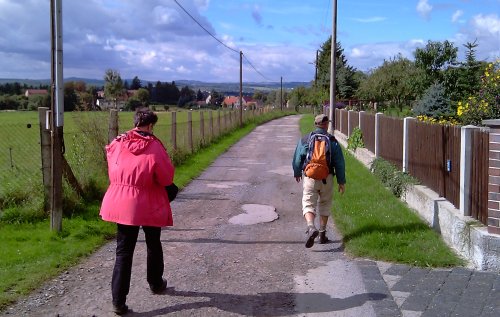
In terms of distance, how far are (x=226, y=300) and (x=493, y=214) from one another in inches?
108

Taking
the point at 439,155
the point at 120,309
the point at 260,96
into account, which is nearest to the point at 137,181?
the point at 120,309

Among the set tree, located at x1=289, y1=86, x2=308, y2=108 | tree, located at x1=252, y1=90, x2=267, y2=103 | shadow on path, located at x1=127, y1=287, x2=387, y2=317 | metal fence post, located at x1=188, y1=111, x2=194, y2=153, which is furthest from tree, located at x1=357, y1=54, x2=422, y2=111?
tree, located at x1=252, y1=90, x2=267, y2=103

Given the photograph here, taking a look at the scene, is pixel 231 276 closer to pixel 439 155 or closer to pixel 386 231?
pixel 386 231

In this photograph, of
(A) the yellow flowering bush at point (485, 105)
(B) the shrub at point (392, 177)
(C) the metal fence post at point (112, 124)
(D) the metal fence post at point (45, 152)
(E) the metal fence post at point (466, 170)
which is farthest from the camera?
(A) the yellow flowering bush at point (485, 105)

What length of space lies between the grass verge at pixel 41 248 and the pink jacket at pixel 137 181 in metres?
1.32

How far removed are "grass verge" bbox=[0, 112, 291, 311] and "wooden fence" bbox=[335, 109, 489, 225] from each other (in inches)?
173

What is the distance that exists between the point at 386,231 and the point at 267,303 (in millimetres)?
2692

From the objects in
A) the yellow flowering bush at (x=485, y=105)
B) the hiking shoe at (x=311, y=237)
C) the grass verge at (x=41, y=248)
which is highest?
the yellow flowering bush at (x=485, y=105)

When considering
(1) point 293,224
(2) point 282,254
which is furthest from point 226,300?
(1) point 293,224

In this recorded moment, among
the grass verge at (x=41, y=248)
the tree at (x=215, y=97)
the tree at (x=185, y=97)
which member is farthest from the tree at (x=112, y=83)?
the tree at (x=215, y=97)

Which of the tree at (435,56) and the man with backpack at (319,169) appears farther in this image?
the tree at (435,56)

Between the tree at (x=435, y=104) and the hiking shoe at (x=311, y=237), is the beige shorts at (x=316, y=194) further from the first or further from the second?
the tree at (x=435, y=104)

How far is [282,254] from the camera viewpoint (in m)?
6.59

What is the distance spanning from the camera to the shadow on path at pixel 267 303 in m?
4.79
